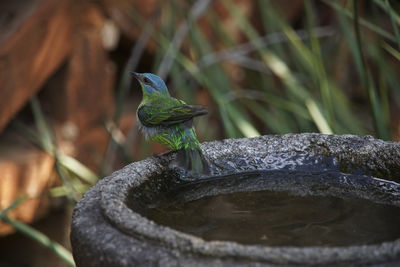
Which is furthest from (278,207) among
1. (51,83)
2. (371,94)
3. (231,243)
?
(51,83)

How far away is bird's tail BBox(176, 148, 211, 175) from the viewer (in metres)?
1.75

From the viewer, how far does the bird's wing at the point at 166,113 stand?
5.92 ft

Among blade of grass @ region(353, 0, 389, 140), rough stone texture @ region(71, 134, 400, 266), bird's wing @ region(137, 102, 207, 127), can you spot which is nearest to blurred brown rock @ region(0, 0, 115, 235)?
bird's wing @ region(137, 102, 207, 127)

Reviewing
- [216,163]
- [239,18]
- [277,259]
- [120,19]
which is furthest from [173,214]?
[120,19]

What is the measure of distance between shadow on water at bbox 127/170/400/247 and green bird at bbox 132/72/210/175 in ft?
0.23

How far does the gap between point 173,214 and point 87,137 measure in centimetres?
177

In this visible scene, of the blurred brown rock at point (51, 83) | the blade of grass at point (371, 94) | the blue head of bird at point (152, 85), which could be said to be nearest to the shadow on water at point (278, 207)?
the blade of grass at point (371, 94)

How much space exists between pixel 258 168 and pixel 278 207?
8.6 inches

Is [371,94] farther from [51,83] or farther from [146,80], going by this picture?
[51,83]

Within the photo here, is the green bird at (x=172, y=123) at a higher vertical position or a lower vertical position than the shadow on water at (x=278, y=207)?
higher

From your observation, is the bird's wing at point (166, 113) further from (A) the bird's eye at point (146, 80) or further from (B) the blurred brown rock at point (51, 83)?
(B) the blurred brown rock at point (51, 83)

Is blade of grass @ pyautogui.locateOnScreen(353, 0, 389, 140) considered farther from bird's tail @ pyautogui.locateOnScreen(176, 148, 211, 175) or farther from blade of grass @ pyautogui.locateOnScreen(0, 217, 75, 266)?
blade of grass @ pyautogui.locateOnScreen(0, 217, 75, 266)

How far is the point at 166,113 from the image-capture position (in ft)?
6.63

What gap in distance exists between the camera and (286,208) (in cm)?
159
